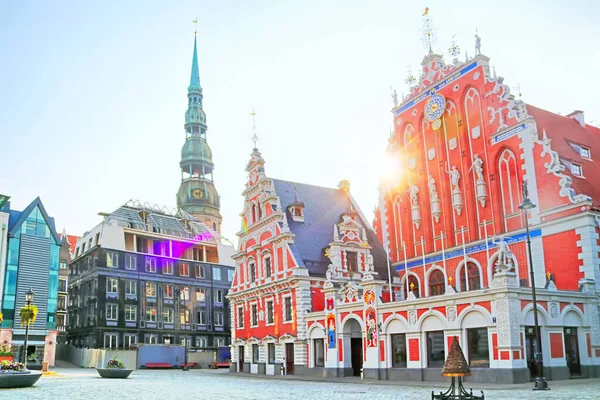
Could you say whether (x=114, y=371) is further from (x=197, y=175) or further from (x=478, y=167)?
(x=197, y=175)

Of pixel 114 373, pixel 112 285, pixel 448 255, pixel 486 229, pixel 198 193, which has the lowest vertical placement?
pixel 114 373

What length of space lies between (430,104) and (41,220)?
45878 mm

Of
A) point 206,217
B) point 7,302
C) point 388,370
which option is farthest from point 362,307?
point 206,217

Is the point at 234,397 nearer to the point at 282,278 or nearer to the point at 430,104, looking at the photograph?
the point at 282,278

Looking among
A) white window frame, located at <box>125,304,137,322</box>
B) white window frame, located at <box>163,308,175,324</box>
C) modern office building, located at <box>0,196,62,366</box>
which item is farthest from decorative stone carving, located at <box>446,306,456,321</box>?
white window frame, located at <box>163,308,175,324</box>

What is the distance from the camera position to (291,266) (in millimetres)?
44125

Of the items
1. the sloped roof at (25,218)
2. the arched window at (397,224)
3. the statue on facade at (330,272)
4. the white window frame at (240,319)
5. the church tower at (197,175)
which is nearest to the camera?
the statue on facade at (330,272)

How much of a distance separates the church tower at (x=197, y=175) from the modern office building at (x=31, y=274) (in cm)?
4098

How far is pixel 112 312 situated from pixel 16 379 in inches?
1673

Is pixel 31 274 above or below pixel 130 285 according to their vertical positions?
above

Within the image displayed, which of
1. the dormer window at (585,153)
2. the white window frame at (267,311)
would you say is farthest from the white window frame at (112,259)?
the dormer window at (585,153)

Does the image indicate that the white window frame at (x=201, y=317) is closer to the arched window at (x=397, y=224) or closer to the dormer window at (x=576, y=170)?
the arched window at (x=397, y=224)

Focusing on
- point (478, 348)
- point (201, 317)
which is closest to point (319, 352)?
point (478, 348)

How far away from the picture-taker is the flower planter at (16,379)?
90.0 feet
